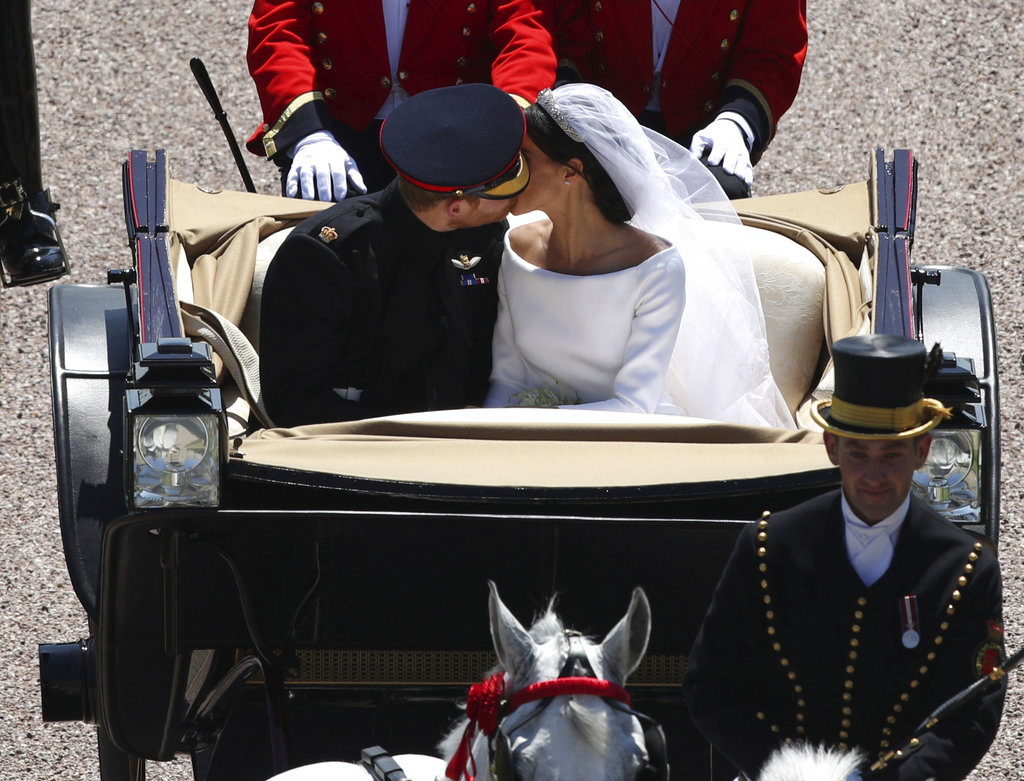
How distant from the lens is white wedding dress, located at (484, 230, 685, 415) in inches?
120

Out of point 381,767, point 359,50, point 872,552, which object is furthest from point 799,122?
point 381,767

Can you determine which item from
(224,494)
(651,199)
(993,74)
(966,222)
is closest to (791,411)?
(651,199)

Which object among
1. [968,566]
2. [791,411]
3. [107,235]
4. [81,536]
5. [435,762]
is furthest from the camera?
[107,235]

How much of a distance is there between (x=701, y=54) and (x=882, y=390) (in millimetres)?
2053

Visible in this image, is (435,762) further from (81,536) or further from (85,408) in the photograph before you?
(85,408)

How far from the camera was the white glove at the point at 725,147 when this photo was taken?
3.53 meters

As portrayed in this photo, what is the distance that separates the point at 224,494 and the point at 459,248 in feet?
2.91

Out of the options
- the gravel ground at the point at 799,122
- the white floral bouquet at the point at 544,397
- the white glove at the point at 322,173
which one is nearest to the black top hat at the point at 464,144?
the white floral bouquet at the point at 544,397

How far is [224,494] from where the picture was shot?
7.95 feet

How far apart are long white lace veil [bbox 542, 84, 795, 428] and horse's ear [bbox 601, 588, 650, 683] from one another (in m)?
1.41

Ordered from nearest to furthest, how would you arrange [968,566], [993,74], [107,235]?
1. [968,566]
2. [107,235]
3. [993,74]

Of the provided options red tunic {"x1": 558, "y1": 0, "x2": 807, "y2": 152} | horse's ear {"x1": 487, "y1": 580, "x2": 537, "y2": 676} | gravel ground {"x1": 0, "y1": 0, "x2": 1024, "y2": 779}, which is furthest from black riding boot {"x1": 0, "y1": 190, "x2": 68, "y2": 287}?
horse's ear {"x1": 487, "y1": 580, "x2": 537, "y2": 676}

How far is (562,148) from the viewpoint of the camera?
9.80 feet

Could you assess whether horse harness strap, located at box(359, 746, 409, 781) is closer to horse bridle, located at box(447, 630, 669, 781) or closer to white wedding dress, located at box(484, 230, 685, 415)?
horse bridle, located at box(447, 630, 669, 781)
